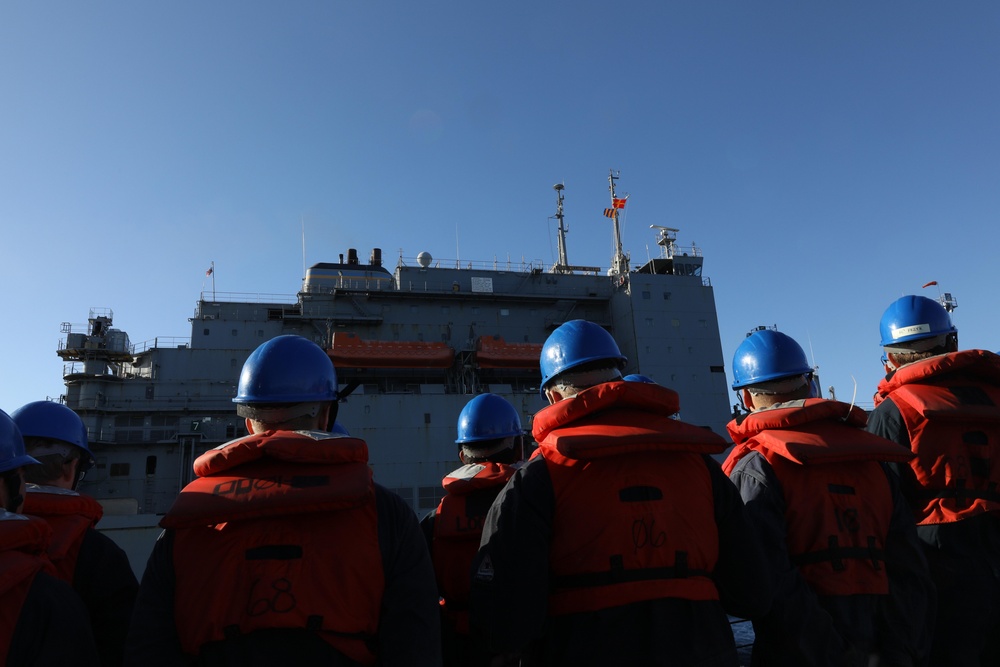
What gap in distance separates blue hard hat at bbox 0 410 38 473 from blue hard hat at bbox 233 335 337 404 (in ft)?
2.31

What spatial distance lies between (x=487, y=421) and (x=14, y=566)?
2730mm

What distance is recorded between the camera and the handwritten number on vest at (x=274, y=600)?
177 centimetres

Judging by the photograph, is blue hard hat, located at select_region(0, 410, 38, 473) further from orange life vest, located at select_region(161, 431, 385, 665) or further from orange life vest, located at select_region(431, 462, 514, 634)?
orange life vest, located at select_region(431, 462, 514, 634)

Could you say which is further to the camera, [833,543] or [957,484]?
[957,484]

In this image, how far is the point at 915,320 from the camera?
3.70 metres

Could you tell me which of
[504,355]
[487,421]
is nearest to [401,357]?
[504,355]

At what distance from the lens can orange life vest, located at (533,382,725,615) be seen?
83.0 inches

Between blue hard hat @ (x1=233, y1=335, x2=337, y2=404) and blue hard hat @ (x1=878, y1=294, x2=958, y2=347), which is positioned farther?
blue hard hat @ (x1=878, y1=294, x2=958, y2=347)

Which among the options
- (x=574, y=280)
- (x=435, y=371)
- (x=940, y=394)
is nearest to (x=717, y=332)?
(x=574, y=280)

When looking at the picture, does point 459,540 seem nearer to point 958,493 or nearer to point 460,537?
point 460,537

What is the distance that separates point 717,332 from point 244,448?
2608 centimetres

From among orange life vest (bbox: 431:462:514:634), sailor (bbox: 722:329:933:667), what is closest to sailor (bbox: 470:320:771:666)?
sailor (bbox: 722:329:933:667)

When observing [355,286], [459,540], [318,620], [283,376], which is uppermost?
[355,286]

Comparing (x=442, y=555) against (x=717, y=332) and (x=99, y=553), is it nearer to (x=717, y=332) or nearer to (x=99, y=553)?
(x=99, y=553)
